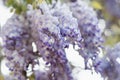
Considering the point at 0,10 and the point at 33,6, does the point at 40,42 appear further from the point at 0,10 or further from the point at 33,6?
the point at 0,10

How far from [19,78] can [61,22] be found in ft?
0.44

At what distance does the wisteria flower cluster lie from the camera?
34.7 inches

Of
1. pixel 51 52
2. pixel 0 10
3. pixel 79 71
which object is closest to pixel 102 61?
pixel 79 71

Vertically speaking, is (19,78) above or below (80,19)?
below

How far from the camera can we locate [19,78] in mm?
911

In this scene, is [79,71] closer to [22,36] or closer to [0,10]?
[22,36]

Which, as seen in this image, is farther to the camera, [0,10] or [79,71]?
[0,10]

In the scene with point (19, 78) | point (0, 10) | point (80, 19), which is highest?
point (0, 10)

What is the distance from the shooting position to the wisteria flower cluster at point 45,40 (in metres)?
0.88

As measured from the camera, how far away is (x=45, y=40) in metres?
0.88

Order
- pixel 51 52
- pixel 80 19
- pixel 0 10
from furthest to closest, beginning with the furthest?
pixel 0 10
pixel 80 19
pixel 51 52

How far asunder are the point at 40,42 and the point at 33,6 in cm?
9

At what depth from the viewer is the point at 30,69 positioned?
91cm

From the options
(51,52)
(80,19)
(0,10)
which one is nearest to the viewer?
(51,52)
